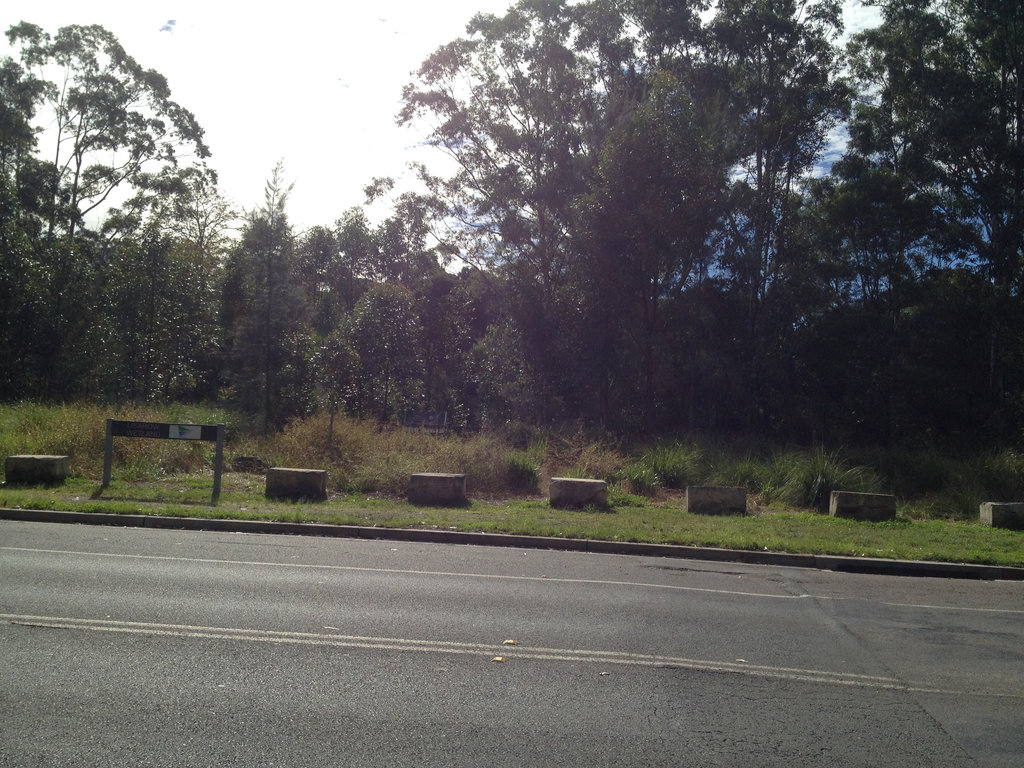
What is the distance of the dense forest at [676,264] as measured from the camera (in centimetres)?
3073

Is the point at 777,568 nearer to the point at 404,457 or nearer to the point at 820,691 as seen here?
the point at 820,691

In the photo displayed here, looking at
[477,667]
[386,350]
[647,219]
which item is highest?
[647,219]

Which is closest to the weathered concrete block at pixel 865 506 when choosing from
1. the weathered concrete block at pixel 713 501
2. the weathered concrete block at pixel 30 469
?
the weathered concrete block at pixel 713 501

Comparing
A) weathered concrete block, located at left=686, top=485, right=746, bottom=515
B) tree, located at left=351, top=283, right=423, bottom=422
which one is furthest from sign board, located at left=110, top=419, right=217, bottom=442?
tree, located at left=351, top=283, right=423, bottom=422

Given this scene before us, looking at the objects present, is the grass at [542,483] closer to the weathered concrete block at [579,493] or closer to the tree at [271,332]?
the weathered concrete block at [579,493]

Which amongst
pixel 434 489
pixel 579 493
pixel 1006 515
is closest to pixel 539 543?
pixel 579 493

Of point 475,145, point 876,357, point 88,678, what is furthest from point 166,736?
point 475,145

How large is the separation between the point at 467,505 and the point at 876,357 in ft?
76.6

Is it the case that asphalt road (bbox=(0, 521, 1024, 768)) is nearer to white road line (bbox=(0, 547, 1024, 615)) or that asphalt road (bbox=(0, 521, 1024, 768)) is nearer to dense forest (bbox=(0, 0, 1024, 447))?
white road line (bbox=(0, 547, 1024, 615))

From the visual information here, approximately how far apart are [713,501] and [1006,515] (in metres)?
5.69

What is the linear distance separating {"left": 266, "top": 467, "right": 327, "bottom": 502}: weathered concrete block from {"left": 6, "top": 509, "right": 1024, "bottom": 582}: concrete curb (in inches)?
102

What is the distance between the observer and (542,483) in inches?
712

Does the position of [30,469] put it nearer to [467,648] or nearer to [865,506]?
[467,648]

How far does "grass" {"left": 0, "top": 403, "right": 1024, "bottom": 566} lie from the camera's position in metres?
12.8
